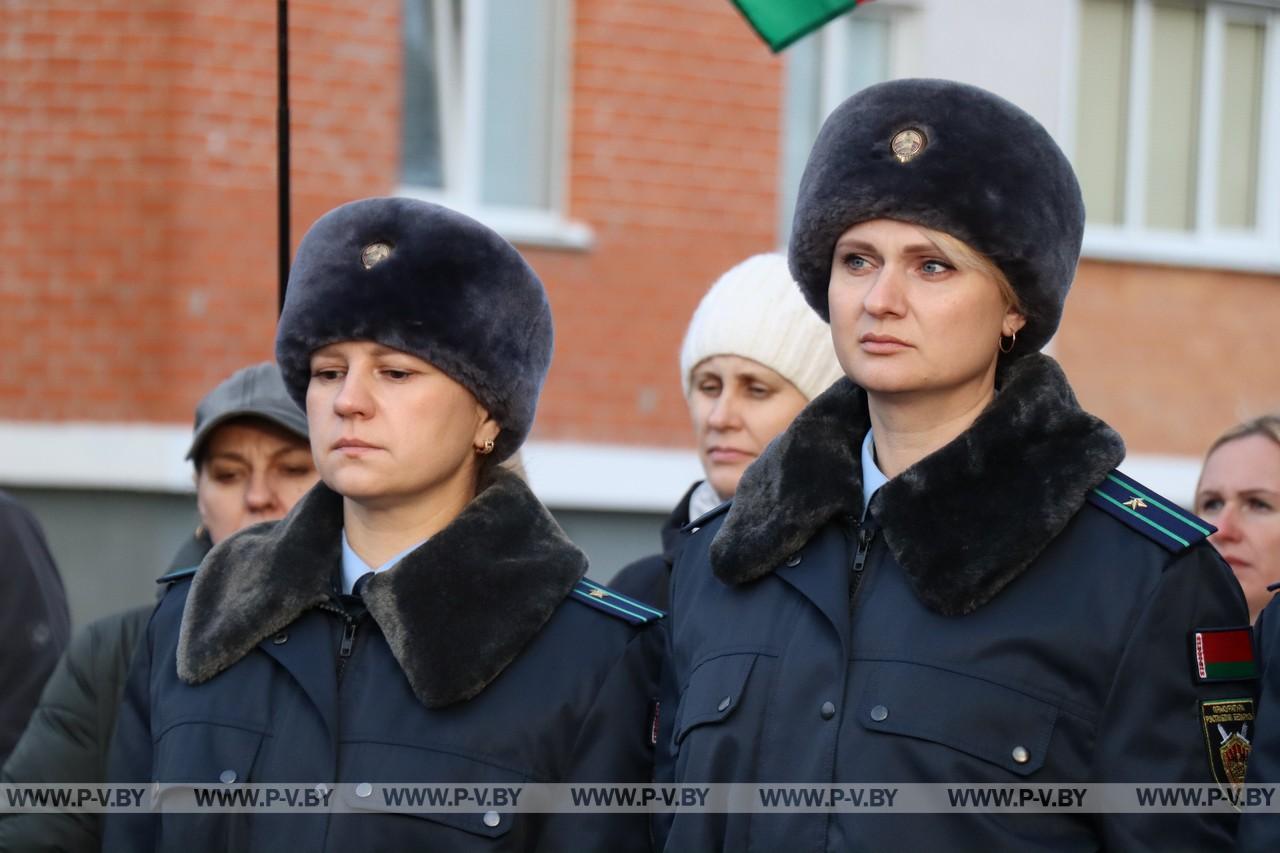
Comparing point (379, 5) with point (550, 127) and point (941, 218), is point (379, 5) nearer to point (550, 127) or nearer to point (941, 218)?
point (550, 127)

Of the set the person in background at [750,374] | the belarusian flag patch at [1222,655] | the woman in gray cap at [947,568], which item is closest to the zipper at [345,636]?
the woman in gray cap at [947,568]

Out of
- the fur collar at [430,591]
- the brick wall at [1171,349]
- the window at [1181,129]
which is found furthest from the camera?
the window at [1181,129]

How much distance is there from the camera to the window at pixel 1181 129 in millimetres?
11430

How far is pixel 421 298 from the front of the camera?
11.9 feet

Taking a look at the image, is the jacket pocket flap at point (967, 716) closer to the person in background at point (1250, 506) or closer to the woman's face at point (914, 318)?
the woman's face at point (914, 318)

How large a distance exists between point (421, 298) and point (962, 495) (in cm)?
108

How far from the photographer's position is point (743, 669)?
3295 mm

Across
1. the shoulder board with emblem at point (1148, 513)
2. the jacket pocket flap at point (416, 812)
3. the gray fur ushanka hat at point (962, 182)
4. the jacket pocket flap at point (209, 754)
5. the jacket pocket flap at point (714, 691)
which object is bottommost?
the jacket pocket flap at point (416, 812)

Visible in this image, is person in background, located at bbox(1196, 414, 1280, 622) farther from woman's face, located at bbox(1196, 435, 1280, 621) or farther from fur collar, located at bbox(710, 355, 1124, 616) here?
fur collar, located at bbox(710, 355, 1124, 616)

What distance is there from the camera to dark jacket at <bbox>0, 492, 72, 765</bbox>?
185 inches

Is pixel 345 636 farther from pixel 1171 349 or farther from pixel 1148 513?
pixel 1171 349

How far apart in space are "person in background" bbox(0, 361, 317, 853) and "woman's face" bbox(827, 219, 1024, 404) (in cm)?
145

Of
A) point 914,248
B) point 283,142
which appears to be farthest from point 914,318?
point 283,142

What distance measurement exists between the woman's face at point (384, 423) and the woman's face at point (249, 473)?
41.4 inches
